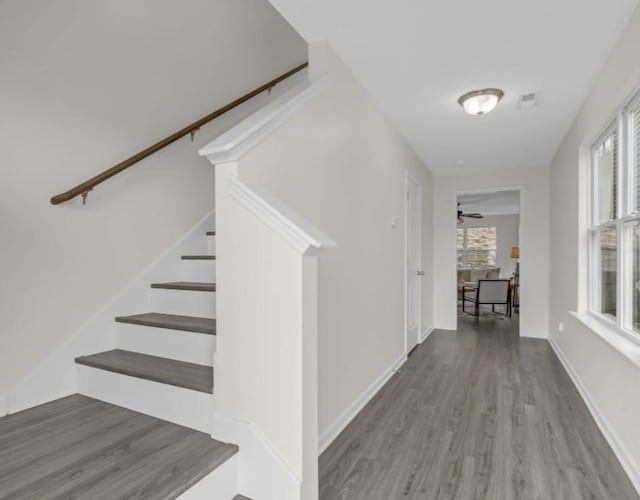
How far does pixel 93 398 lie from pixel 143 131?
1.57 meters

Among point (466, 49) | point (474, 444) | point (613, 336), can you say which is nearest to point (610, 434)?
point (613, 336)

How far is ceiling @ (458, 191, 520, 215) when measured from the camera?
24.3 ft

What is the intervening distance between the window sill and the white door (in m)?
1.71

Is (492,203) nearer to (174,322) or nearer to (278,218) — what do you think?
(174,322)

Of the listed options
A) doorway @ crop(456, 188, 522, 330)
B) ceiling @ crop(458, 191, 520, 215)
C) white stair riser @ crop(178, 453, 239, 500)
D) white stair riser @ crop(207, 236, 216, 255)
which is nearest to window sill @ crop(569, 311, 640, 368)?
white stair riser @ crop(178, 453, 239, 500)

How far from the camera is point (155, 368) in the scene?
6.04 ft

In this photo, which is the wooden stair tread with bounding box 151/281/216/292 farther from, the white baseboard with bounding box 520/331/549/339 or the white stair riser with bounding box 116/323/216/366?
the white baseboard with bounding box 520/331/549/339

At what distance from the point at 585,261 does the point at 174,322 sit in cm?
327

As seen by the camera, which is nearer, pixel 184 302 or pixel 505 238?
pixel 184 302

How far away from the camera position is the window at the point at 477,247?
11258mm

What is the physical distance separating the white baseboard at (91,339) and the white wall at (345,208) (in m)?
1.10

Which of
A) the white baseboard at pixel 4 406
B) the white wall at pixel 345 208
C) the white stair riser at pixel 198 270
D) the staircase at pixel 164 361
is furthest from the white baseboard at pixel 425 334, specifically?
the white baseboard at pixel 4 406

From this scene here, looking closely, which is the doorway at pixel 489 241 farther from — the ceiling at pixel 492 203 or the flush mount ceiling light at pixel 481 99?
the flush mount ceiling light at pixel 481 99

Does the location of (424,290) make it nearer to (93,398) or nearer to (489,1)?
(489,1)
